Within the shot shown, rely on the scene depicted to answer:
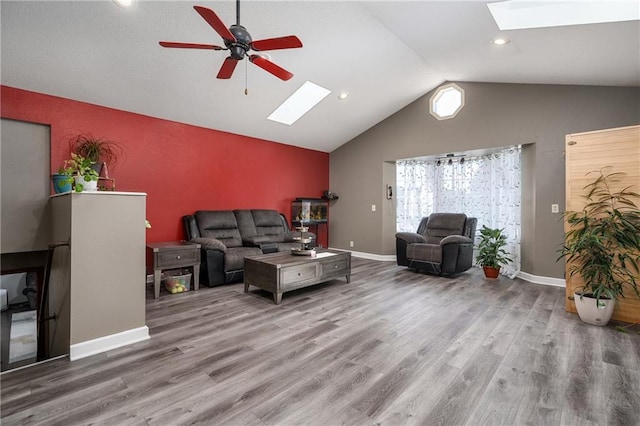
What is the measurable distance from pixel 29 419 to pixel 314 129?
209 inches

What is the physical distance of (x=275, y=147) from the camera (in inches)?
233

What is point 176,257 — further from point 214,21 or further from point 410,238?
point 410,238

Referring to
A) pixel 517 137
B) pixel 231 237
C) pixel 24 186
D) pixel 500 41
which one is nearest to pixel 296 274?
pixel 231 237

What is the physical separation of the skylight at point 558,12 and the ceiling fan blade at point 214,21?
2.45 meters

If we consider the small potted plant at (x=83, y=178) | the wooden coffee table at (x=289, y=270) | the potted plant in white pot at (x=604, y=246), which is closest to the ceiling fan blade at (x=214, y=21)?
the small potted plant at (x=83, y=178)

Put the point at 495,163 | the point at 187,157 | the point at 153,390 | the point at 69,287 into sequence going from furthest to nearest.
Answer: the point at 495,163 < the point at 187,157 < the point at 69,287 < the point at 153,390

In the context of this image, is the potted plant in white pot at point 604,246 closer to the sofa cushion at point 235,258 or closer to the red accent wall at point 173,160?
the sofa cushion at point 235,258

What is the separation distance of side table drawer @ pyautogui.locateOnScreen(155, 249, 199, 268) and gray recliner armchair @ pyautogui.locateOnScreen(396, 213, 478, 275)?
335cm

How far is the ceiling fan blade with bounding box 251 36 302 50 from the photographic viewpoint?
2102 mm

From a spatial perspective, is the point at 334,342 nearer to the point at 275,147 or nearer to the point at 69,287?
the point at 69,287

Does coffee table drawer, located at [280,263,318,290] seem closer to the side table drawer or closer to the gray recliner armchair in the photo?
the side table drawer

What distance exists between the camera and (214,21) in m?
1.86

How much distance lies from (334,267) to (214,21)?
304 centimetres

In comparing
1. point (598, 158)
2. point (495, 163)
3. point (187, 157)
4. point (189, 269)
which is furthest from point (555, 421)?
point (187, 157)
